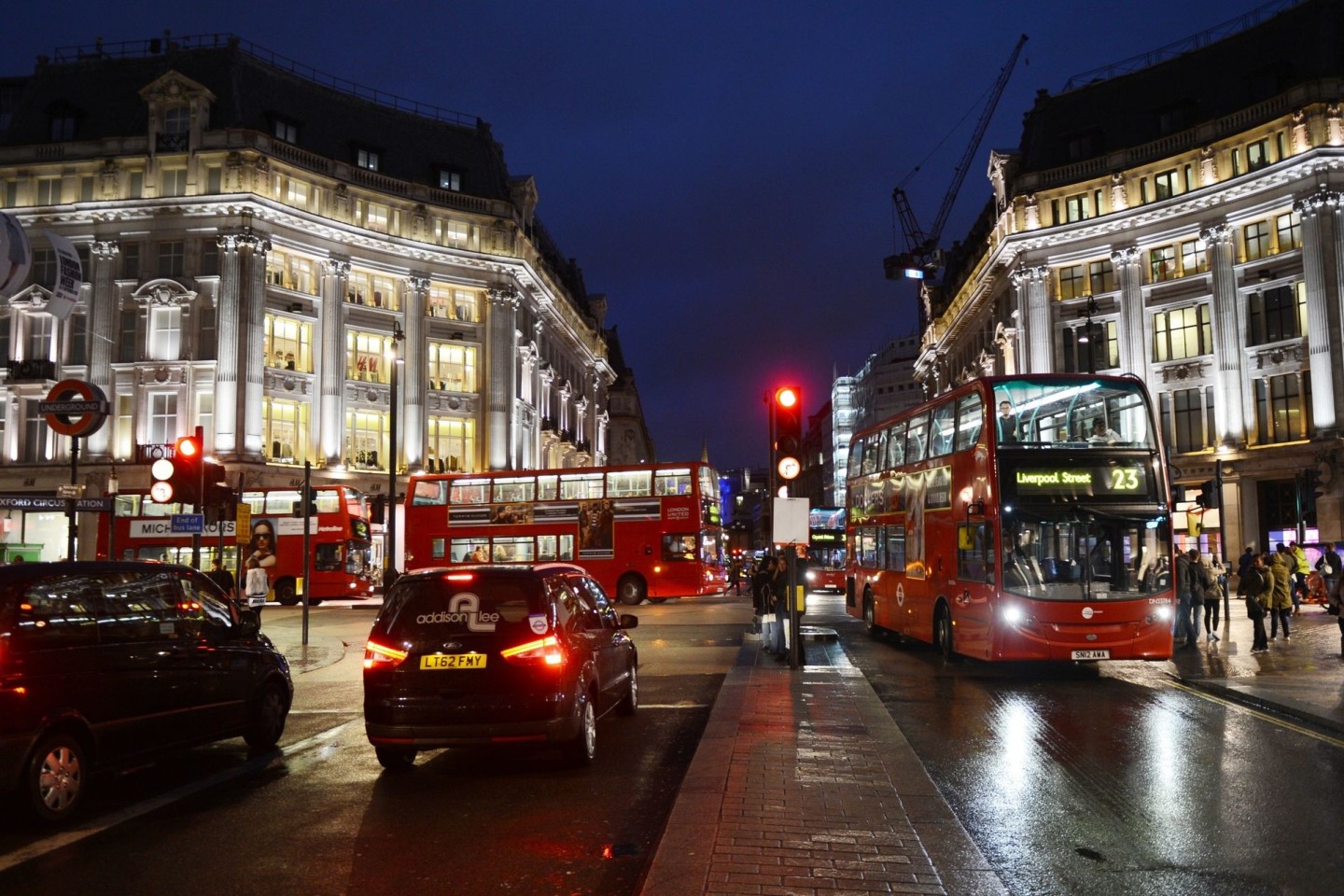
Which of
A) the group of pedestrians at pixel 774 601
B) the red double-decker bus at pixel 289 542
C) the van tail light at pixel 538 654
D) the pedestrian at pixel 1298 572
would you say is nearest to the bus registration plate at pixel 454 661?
the van tail light at pixel 538 654

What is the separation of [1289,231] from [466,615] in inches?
1881

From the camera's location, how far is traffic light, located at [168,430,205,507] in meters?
16.2

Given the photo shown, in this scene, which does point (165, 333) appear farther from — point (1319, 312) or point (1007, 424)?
point (1319, 312)

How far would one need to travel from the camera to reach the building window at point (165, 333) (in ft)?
161

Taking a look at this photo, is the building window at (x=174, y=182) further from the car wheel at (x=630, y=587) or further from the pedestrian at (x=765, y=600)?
the pedestrian at (x=765, y=600)

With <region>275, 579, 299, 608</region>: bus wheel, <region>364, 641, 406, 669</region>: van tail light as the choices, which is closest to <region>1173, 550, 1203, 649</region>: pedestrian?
<region>364, 641, 406, 669</region>: van tail light

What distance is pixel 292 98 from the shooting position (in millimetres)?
54469

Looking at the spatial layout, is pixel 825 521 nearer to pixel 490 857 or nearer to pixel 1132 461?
pixel 1132 461

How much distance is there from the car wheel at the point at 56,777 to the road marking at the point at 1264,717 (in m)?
9.94

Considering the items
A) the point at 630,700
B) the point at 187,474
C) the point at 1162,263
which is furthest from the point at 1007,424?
the point at 1162,263

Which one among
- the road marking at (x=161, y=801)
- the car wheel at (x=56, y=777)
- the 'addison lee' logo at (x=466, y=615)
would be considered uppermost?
the 'addison lee' logo at (x=466, y=615)

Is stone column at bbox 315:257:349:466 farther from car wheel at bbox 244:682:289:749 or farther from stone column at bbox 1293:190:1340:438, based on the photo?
car wheel at bbox 244:682:289:749

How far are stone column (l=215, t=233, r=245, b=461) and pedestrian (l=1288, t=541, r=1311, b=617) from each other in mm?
38477

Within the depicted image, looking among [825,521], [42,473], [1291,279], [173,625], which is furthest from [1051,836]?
[42,473]
